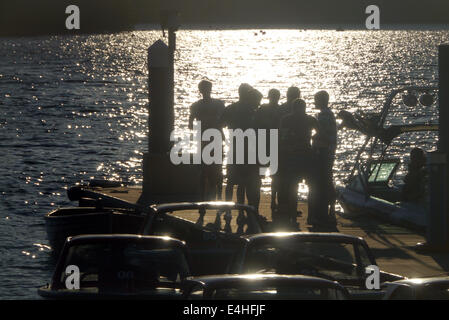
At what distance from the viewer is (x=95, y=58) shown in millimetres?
166875

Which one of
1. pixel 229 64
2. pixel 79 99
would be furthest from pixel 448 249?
pixel 229 64

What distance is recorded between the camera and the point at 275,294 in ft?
30.9

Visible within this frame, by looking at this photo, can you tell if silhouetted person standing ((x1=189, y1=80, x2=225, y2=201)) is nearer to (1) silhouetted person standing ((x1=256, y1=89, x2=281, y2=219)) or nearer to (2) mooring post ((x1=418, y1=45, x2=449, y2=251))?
(1) silhouetted person standing ((x1=256, y1=89, x2=281, y2=219))

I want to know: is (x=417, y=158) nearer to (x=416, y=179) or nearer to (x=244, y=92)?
(x=416, y=179)

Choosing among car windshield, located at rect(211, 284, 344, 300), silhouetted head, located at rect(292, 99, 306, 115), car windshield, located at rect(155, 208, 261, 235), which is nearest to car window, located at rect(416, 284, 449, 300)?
car windshield, located at rect(211, 284, 344, 300)

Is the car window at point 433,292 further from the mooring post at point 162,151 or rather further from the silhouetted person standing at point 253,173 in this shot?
the mooring post at point 162,151

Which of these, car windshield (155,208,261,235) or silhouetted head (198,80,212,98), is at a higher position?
silhouetted head (198,80,212,98)

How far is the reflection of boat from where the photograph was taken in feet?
58.5

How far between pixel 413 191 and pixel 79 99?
69.9 m

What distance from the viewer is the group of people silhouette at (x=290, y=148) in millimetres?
16234

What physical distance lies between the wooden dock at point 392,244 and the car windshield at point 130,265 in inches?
116

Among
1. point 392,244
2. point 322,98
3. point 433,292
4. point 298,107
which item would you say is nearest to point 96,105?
point 322,98

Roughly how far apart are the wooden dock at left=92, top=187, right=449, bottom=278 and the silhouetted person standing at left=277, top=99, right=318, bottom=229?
2.07ft

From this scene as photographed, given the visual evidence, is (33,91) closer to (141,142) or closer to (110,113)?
(110,113)
